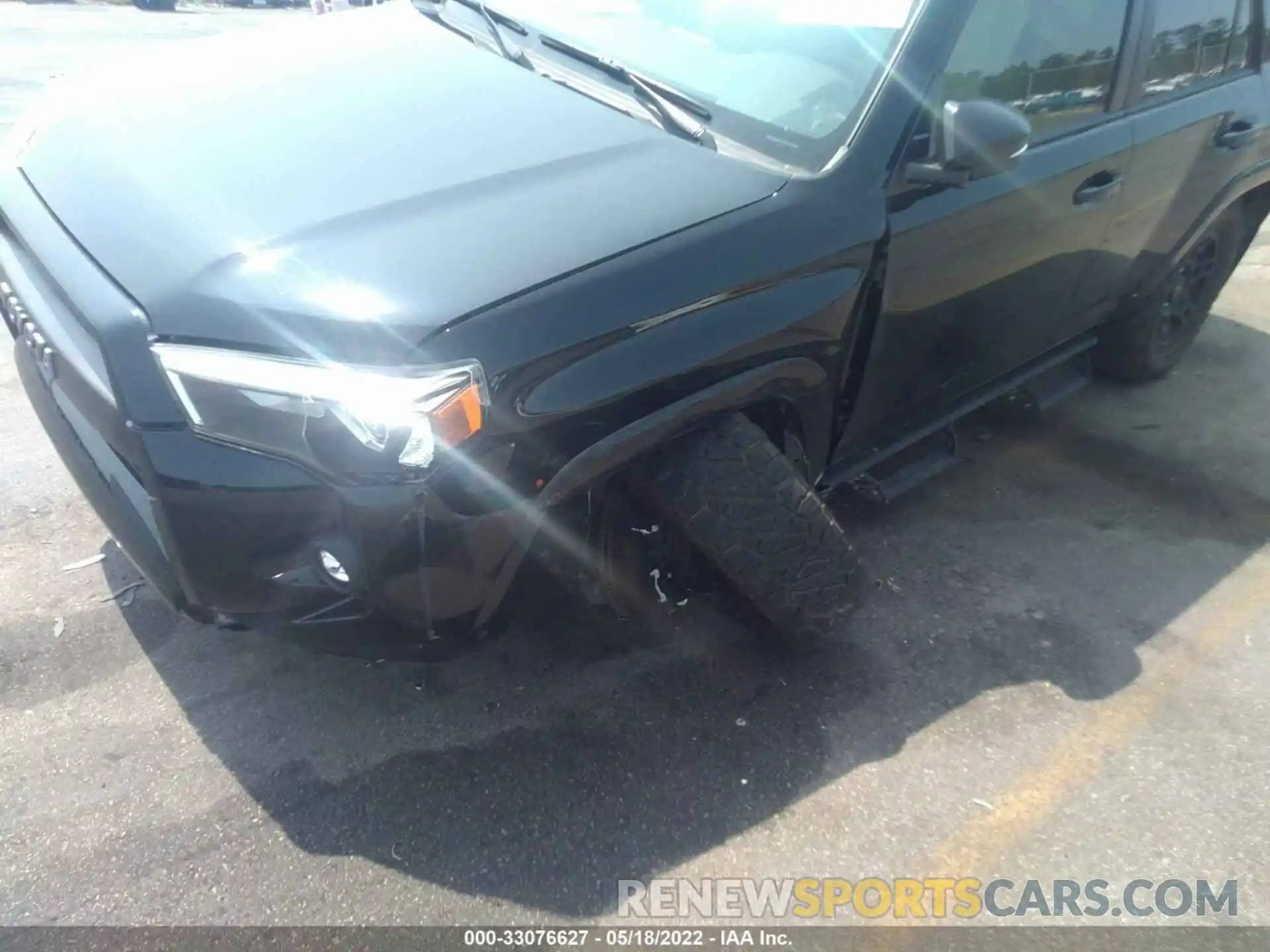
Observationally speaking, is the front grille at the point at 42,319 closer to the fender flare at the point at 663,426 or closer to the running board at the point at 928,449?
the fender flare at the point at 663,426

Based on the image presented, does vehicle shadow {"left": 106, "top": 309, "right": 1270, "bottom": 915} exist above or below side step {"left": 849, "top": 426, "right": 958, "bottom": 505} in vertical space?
below

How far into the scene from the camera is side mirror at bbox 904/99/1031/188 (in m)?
2.30

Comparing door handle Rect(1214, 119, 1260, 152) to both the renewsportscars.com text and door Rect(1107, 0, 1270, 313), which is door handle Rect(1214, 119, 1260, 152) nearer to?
door Rect(1107, 0, 1270, 313)

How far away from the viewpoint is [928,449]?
10.5 feet

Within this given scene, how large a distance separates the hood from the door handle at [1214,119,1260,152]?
2295mm

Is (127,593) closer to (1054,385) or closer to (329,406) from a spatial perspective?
(329,406)

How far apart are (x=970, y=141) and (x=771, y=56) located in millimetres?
570

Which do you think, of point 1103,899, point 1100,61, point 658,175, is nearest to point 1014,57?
point 1100,61

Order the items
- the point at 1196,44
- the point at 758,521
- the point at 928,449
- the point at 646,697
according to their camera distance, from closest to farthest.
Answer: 1. the point at 758,521
2. the point at 646,697
3. the point at 928,449
4. the point at 1196,44

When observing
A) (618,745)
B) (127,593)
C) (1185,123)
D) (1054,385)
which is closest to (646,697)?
(618,745)

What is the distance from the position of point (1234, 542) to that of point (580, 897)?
8.76ft

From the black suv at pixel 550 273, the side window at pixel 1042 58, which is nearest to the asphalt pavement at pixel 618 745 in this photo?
the black suv at pixel 550 273

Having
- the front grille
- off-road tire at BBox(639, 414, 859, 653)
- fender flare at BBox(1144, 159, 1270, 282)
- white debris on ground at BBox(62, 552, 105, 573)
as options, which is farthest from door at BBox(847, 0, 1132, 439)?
white debris on ground at BBox(62, 552, 105, 573)

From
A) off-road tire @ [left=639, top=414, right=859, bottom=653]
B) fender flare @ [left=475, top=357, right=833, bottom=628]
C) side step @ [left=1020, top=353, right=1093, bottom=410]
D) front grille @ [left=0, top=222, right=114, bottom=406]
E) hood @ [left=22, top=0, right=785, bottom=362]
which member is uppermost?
hood @ [left=22, top=0, right=785, bottom=362]
